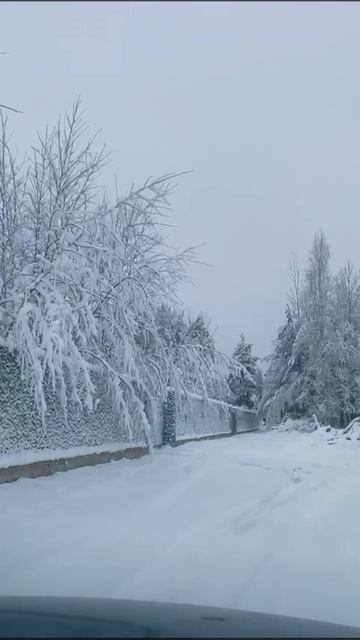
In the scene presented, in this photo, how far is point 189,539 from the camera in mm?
7492

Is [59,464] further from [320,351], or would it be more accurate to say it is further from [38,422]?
[320,351]

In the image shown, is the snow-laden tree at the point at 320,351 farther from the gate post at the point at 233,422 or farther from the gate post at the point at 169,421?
the gate post at the point at 169,421

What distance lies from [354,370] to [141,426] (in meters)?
27.4

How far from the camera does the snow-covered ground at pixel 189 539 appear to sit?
18.3ft

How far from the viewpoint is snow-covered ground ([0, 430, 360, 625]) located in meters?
5.59

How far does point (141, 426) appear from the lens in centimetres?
1527

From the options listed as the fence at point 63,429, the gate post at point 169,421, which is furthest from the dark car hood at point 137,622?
the gate post at point 169,421

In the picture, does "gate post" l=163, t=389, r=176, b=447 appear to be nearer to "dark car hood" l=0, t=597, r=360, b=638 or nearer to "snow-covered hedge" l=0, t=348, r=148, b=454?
"snow-covered hedge" l=0, t=348, r=148, b=454

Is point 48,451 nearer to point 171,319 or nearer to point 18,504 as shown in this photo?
point 18,504

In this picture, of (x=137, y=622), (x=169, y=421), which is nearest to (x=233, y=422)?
(x=169, y=421)

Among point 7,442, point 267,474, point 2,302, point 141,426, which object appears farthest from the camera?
point 141,426

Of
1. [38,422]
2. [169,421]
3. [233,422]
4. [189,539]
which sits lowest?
[189,539]

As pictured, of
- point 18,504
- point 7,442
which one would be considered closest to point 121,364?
Answer: point 7,442

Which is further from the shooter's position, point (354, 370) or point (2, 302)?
point (354, 370)
